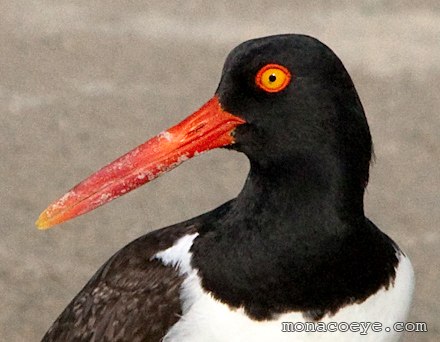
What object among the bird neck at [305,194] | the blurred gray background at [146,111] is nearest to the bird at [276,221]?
the bird neck at [305,194]

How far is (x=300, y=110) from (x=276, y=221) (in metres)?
0.38

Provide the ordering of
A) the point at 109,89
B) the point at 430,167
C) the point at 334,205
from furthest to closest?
the point at 109,89
the point at 430,167
the point at 334,205

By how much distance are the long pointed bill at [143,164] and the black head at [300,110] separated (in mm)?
127

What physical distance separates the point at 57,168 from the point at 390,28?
2.98m

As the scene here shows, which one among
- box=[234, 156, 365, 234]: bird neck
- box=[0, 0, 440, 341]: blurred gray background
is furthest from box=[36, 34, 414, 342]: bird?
box=[0, 0, 440, 341]: blurred gray background

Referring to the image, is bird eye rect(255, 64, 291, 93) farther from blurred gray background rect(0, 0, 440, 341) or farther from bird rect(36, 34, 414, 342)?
blurred gray background rect(0, 0, 440, 341)

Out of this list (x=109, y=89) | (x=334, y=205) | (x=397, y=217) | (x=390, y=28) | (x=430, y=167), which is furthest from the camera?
(x=390, y=28)

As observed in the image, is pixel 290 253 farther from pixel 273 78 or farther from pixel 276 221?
pixel 273 78

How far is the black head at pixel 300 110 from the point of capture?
3188 mm

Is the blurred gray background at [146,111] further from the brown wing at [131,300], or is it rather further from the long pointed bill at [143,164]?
the long pointed bill at [143,164]

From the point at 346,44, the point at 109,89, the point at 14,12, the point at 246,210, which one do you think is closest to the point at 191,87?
the point at 109,89

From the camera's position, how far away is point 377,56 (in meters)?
7.69

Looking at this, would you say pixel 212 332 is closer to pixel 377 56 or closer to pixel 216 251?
pixel 216 251

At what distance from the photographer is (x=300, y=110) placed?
3.21 meters
